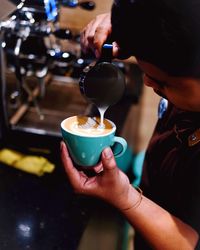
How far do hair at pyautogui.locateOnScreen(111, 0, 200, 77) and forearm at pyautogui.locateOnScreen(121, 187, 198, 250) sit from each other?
0.81 feet

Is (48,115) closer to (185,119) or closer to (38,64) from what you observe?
(38,64)

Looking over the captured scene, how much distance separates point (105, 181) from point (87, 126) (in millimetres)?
116

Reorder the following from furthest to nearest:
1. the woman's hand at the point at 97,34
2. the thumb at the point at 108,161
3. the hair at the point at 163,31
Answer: the woman's hand at the point at 97,34
the thumb at the point at 108,161
the hair at the point at 163,31

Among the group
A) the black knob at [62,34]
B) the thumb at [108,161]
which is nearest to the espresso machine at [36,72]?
the black knob at [62,34]

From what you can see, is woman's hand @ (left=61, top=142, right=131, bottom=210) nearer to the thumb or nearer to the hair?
the thumb

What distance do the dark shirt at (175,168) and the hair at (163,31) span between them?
17 centimetres

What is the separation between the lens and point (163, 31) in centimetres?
51

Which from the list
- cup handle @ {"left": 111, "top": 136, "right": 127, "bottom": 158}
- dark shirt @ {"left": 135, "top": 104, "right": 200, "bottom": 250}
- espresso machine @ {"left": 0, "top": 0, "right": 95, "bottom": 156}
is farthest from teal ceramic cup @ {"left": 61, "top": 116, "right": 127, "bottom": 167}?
espresso machine @ {"left": 0, "top": 0, "right": 95, "bottom": 156}

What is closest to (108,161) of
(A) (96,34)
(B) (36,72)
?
(A) (96,34)

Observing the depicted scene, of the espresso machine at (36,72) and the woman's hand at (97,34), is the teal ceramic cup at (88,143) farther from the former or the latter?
the espresso machine at (36,72)

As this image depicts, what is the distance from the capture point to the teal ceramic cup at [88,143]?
27.1 inches

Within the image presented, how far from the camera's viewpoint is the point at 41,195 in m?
0.94

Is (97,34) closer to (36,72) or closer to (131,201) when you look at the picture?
(131,201)

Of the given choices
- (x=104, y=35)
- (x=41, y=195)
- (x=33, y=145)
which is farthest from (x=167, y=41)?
(x=33, y=145)
